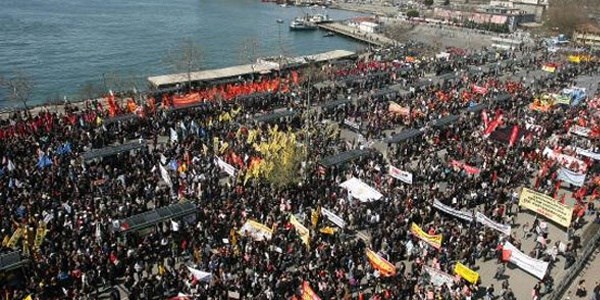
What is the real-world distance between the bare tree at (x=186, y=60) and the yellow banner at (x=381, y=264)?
93.1 ft

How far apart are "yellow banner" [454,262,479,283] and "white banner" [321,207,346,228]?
483 cm

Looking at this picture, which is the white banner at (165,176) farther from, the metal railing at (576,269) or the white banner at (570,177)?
the white banner at (570,177)

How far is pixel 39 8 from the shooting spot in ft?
342

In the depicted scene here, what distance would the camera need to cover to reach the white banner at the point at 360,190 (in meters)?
22.2

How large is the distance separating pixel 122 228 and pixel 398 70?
38246mm

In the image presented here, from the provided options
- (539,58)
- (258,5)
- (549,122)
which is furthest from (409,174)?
(258,5)

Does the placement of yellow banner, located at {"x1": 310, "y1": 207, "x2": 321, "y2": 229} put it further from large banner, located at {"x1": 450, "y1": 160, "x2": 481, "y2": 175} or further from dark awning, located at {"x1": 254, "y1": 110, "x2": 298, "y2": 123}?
dark awning, located at {"x1": 254, "y1": 110, "x2": 298, "y2": 123}

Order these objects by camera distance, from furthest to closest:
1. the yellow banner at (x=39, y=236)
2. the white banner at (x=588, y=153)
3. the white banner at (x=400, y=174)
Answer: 1. the white banner at (x=588, y=153)
2. the white banner at (x=400, y=174)
3. the yellow banner at (x=39, y=236)

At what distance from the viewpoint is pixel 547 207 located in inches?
865

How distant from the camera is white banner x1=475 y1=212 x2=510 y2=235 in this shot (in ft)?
66.7

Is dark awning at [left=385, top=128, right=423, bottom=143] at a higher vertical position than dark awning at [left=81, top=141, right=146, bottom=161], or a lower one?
lower

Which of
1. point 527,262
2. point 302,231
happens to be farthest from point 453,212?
point 302,231

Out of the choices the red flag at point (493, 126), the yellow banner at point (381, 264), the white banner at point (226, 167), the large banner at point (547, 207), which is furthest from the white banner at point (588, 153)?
the white banner at point (226, 167)

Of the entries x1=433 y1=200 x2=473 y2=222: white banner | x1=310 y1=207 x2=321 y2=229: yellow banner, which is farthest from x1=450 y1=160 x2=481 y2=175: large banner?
x1=310 y1=207 x2=321 y2=229: yellow banner
